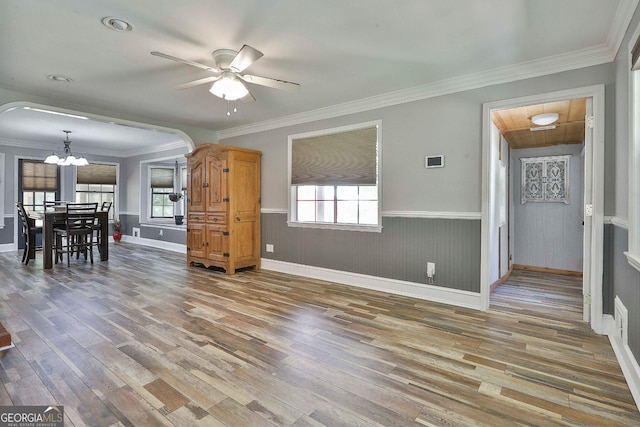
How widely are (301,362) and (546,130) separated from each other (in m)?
4.63

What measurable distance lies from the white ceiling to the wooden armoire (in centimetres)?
123

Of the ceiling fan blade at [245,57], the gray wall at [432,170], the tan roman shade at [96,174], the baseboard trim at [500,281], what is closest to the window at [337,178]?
the gray wall at [432,170]

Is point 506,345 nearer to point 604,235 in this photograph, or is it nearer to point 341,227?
point 604,235

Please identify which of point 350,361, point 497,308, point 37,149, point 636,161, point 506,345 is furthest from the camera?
point 37,149

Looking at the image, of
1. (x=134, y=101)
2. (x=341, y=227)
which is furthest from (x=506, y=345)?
(x=134, y=101)

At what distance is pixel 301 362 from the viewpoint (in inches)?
86.6

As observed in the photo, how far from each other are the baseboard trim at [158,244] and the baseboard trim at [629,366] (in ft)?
22.0

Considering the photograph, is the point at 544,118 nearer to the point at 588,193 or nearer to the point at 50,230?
the point at 588,193

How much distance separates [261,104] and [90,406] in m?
3.60

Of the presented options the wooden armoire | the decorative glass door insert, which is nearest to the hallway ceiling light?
the decorative glass door insert

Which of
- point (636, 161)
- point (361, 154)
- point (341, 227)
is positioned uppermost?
point (361, 154)

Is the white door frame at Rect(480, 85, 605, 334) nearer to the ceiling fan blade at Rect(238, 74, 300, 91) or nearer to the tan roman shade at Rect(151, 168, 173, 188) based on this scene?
the ceiling fan blade at Rect(238, 74, 300, 91)

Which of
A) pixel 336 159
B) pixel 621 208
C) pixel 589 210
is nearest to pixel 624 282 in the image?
pixel 621 208

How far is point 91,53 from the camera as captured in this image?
2818mm
